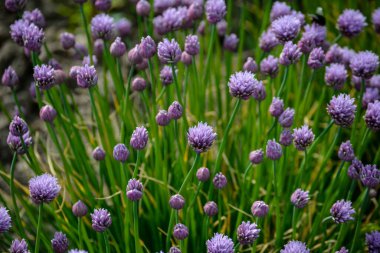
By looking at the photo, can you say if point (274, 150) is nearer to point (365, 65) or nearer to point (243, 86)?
point (243, 86)

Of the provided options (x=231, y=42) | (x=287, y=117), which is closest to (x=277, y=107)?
(x=287, y=117)

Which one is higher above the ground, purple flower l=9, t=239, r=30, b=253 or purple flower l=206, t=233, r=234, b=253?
purple flower l=9, t=239, r=30, b=253

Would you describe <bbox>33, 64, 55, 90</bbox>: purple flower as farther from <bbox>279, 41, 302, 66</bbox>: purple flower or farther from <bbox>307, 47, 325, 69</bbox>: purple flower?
<bbox>307, 47, 325, 69</bbox>: purple flower

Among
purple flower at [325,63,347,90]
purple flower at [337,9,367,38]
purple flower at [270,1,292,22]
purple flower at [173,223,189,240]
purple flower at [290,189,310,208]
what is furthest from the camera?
purple flower at [270,1,292,22]

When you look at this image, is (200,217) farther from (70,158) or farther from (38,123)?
(38,123)

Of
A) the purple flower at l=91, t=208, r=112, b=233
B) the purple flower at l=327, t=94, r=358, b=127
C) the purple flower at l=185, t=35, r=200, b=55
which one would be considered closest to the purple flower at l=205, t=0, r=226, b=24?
the purple flower at l=185, t=35, r=200, b=55

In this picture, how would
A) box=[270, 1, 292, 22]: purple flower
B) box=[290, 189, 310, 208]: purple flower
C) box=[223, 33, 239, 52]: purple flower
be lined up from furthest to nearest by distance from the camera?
box=[223, 33, 239, 52]: purple flower, box=[270, 1, 292, 22]: purple flower, box=[290, 189, 310, 208]: purple flower

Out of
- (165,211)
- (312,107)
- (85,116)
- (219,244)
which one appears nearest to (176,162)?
(165,211)
